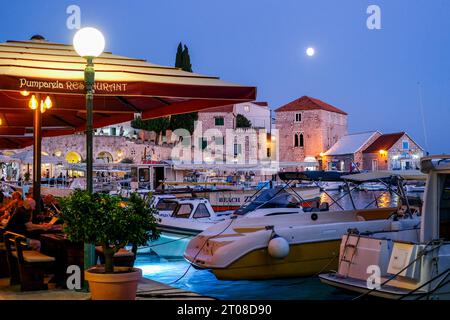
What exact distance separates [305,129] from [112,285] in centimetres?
7761

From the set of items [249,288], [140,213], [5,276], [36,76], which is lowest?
[249,288]

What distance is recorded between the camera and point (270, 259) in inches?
475

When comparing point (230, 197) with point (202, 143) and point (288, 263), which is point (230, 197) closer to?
point (288, 263)

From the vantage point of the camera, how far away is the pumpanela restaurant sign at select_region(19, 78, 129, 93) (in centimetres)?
795

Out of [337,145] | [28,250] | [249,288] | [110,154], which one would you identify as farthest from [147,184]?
[337,145]

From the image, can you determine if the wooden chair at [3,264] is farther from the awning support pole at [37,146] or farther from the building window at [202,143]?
the building window at [202,143]

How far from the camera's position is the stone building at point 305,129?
8275cm

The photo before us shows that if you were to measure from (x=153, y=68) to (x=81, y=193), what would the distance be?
3.42 meters

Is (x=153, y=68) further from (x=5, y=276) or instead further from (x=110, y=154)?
(x=110, y=154)

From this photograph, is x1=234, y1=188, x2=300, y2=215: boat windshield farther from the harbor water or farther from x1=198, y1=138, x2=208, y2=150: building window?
x1=198, y1=138, x2=208, y2=150: building window

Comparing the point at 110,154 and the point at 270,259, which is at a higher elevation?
the point at 110,154

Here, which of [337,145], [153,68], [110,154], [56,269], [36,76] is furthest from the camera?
[337,145]

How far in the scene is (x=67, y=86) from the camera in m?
8.34

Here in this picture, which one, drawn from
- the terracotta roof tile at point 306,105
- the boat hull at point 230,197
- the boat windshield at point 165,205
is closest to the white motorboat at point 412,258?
the boat windshield at point 165,205
